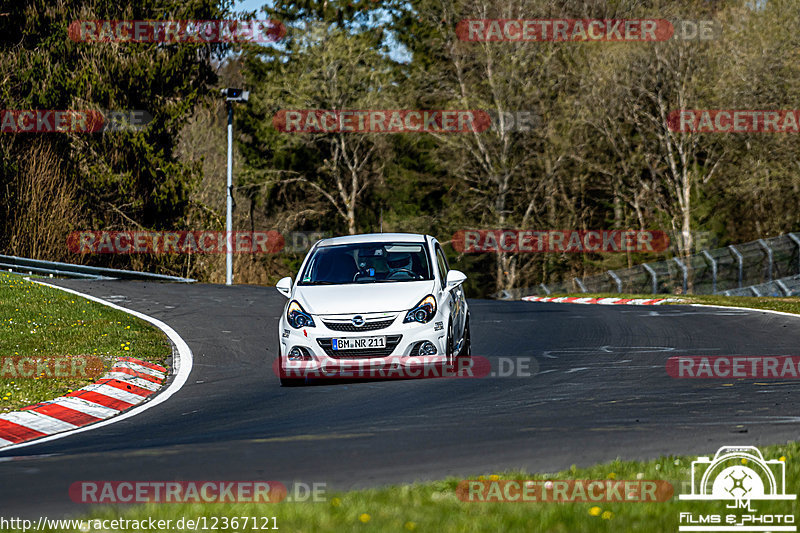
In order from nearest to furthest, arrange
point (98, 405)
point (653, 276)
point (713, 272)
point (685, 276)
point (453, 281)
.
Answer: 1. point (98, 405)
2. point (453, 281)
3. point (713, 272)
4. point (685, 276)
5. point (653, 276)

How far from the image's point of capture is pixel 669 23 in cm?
4941

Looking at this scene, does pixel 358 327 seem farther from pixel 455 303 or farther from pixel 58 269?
pixel 58 269

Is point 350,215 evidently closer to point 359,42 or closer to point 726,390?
point 359,42

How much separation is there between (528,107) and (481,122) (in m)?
2.43

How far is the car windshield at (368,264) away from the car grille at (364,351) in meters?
1.05

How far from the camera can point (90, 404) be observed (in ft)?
39.5

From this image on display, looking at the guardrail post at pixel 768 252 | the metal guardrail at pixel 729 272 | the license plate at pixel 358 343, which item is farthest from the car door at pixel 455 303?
the guardrail post at pixel 768 252

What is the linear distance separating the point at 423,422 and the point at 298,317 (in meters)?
3.13

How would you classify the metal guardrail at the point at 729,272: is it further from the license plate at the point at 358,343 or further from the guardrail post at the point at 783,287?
the license plate at the point at 358,343

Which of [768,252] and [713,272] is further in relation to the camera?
[713,272]

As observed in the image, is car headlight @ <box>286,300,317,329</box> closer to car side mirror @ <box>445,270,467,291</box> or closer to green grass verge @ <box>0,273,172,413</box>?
car side mirror @ <box>445,270,467,291</box>

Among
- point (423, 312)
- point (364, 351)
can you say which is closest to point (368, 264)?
point (423, 312)

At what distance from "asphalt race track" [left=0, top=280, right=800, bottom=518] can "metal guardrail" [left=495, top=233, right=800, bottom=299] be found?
20.5m

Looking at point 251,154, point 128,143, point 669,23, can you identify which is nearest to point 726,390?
point 128,143
